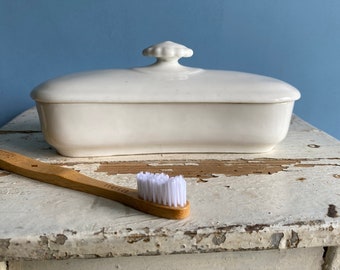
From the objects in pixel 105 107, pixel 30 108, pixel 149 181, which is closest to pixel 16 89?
pixel 30 108

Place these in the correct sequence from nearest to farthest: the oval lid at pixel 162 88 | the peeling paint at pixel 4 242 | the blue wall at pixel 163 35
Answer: the peeling paint at pixel 4 242, the oval lid at pixel 162 88, the blue wall at pixel 163 35

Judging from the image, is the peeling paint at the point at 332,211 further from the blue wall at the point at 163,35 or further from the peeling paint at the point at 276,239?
the blue wall at the point at 163,35

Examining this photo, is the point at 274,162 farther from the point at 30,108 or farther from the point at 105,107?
the point at 30,108

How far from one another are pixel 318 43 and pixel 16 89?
532mm

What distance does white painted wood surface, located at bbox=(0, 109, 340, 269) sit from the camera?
0.82 ft

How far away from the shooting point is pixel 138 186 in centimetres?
28

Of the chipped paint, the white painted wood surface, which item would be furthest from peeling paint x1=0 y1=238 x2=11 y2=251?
the chipped paint

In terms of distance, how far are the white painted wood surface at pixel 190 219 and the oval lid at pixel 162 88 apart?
0.07 m

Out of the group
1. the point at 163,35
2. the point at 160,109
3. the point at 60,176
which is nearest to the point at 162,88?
the point at 160,109

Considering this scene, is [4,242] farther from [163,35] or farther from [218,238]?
[163,35]

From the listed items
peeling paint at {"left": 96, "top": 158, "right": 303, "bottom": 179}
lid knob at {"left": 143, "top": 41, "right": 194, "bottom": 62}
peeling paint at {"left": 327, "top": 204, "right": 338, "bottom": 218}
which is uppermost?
lid knob at {"left": 143, "top": 41, "right": 194, "bottom": 62}

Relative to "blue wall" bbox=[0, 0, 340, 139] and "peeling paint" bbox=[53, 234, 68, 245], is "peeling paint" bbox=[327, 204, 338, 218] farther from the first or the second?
"blue wall" bbox=[0, 0, 340, 139]

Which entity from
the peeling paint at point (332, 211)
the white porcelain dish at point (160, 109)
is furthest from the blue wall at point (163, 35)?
the peeling paint at point (332, 211)

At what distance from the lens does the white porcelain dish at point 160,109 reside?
0.36 meters
